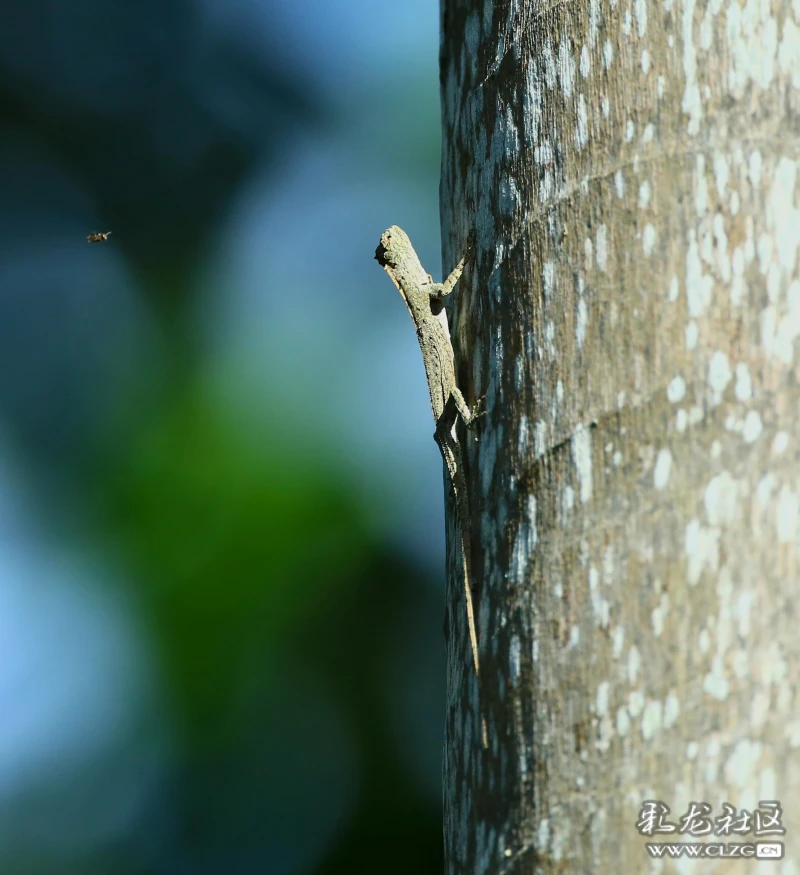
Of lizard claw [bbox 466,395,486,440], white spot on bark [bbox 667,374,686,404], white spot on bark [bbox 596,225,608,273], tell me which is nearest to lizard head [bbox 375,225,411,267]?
lizard claw [bbox 466,395,486,440]

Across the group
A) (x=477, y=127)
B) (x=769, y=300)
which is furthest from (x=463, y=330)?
(x=769, y=300)

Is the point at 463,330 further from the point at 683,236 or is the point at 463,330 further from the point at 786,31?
the point at 786,31

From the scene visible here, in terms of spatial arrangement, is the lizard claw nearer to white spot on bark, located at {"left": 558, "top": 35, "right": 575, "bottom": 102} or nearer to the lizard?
the lizard

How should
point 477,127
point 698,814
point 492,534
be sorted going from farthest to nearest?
point 477,127
point 492,534
point 698,814

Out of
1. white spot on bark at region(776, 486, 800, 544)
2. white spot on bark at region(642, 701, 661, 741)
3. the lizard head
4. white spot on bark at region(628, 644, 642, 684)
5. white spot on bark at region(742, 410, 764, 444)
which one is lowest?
white spot on bark at region(642, 701, 661, 741)

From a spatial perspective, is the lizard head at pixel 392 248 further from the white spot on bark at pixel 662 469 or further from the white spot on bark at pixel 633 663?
the white spot on bark at pixel 633 663

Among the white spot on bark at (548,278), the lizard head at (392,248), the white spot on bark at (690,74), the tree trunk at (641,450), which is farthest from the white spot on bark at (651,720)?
the lizard head at (392,248)

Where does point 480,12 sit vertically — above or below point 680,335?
above
